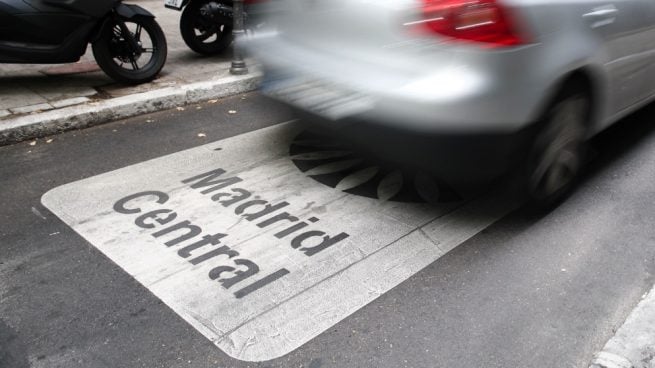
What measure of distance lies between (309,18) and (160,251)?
5.45 feet

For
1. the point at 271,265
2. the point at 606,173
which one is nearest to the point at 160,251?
the point at 271,265

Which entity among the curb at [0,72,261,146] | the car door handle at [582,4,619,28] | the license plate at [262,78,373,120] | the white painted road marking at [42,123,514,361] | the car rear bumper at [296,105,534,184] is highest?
the car door handle at [582,4,619,28]

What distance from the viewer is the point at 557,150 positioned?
3.77 metres

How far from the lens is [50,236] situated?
3.49 meters

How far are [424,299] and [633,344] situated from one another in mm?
936

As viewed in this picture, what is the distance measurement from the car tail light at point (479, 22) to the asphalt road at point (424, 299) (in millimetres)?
1156

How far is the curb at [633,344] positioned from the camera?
260 centimetres

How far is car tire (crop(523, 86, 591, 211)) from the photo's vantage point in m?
3.60

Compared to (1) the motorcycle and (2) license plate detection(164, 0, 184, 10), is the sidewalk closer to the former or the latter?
(1) the motorcycle

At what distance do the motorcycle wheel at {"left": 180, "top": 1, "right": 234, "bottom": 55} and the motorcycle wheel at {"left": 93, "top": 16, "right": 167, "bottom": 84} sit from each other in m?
0.89

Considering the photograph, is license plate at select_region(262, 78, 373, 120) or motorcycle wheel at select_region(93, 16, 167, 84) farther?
motorcycle wheel at select_region(93, 16, 167, 84)

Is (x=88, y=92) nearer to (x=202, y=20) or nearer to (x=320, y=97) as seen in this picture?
(x=202, y=20)

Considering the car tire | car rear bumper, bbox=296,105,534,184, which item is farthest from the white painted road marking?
car rear bumper, bbox=296,105,534,184

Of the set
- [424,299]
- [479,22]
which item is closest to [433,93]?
[479,22]
